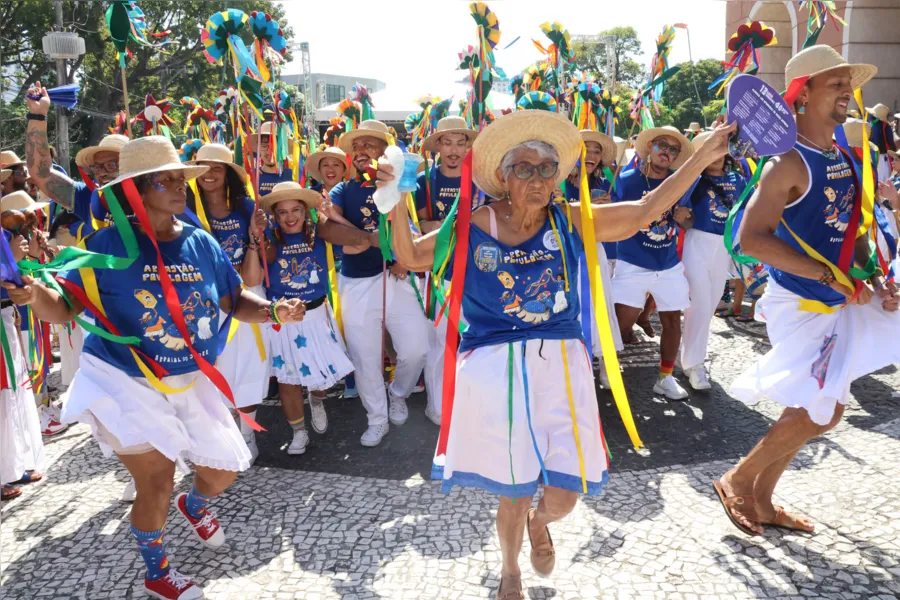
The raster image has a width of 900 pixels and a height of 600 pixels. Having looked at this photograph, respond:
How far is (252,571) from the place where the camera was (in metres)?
3.19

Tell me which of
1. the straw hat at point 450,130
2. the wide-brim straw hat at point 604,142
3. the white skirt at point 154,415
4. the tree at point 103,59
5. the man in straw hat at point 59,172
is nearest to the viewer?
the white skirt at point 154,415

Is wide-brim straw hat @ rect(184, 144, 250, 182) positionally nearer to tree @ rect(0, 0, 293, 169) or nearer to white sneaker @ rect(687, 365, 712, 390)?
white sneaker @ rect(687, 365, 712, 390)

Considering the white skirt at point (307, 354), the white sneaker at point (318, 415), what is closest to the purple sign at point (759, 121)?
the white skirt at point (307, 354)

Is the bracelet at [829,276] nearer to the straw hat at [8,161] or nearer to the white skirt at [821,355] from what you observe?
the white skirt at [821,355]

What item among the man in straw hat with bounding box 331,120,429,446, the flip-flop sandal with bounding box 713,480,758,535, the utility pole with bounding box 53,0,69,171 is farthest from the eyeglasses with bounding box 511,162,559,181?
the utility pole with bounding box 53,0,69,171

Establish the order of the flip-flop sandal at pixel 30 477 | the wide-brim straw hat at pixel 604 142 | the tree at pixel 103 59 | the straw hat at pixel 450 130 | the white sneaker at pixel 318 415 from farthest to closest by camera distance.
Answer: the tree at pixel 103 59 → the wide-brim straw hat at pixel 604 142 → the white sneaker at pixel 318 415 → the straw hat at pixel 450 130 → the flip-flop sandal at pixel 30 477

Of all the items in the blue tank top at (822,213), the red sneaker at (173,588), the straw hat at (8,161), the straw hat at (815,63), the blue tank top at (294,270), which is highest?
the straw hat at (815,63)

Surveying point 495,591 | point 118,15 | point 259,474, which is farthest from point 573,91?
point 495,591

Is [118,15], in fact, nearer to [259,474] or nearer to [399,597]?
[259,474]

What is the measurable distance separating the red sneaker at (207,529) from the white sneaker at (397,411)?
1813 mm

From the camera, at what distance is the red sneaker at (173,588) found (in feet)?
9.73

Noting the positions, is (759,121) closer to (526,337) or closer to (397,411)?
(526,337)

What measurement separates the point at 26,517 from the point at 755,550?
3618 millimetres

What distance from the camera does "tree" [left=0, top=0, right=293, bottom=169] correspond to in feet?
56.5
